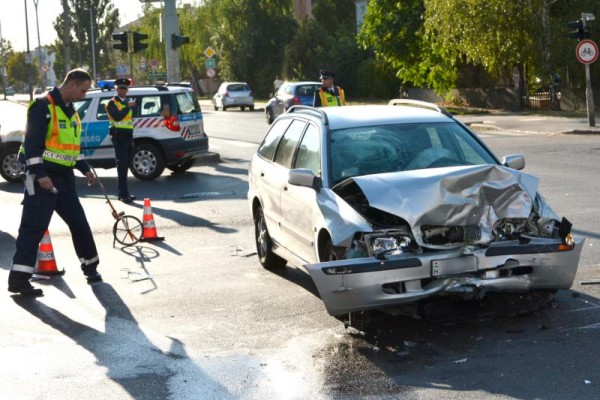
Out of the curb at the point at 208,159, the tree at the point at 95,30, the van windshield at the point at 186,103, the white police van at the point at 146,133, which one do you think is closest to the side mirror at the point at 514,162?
the white police van at the point at 146,133

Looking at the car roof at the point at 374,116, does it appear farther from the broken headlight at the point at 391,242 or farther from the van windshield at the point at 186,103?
the van windshield at the point at 186,103

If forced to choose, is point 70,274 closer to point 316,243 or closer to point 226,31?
point 316,243

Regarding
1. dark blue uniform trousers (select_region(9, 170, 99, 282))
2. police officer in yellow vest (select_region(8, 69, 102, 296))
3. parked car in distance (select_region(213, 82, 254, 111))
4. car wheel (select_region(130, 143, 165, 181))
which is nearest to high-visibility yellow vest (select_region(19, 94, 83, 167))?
police officer in yellow vest (select_region(8, 69, 102, 296))

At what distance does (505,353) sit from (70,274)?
518 centimetres

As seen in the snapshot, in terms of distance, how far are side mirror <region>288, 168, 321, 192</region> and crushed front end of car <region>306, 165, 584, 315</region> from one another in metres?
0.53

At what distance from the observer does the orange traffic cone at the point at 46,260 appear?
34.1ft

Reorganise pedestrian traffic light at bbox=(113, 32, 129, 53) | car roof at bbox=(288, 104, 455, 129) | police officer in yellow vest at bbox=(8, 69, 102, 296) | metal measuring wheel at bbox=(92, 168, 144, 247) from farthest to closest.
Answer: pedestrian traffic light at bbox=(113, 32, 129, 53)
metal measuring wheel at bbox=(92, 168, 144, 247)
police officer in yellow vest at bbox=(8, 69, 102, 296)
car roof at bbox=(288, 104, 455, 129)

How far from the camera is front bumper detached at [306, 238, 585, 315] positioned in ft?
23.3

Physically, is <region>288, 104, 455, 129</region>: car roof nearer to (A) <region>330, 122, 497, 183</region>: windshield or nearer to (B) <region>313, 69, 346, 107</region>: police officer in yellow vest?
(A) <region>330, 122, 497, 183</region>: windshield

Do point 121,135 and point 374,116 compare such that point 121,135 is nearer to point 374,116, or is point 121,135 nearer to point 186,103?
point 186,103

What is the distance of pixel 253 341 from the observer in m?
7.50

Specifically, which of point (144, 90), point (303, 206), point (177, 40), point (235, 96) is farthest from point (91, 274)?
point (235, 96)

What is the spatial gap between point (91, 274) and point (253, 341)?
9.86 ft

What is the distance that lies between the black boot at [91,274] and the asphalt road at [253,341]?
0.17m
